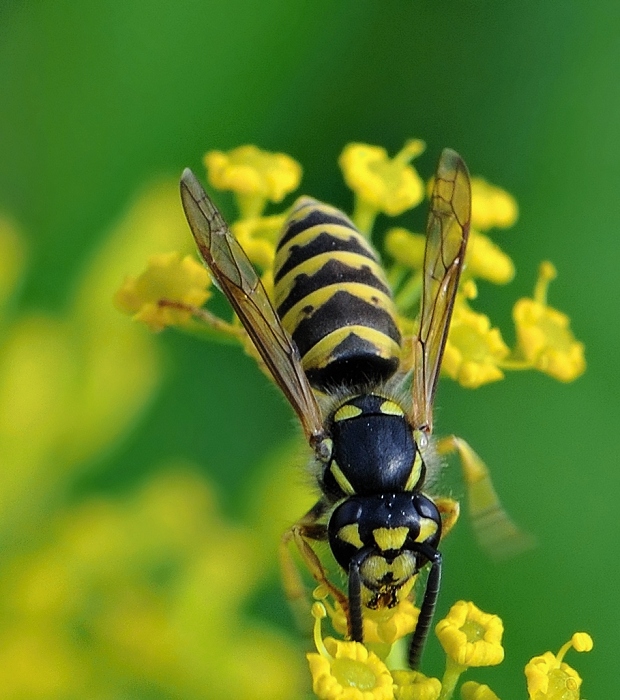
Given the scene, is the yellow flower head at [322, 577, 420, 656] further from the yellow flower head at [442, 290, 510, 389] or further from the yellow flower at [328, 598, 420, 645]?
the yellow flower head at [442, 290, 510, 389]

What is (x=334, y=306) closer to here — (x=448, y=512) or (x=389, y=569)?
(x=448, y=512)

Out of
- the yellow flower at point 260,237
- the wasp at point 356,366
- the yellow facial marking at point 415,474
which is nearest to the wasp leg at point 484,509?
the wasp at point 356,366

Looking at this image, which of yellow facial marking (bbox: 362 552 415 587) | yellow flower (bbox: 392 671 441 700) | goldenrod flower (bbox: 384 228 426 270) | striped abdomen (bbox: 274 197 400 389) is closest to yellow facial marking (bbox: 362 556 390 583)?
yellow facial marking (bbox: 362 552 415 587)

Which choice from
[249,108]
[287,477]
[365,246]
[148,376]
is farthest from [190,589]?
[249,108]

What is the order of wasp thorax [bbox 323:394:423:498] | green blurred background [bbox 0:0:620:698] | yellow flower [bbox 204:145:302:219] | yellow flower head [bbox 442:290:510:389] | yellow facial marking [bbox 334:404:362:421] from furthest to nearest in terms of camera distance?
1. green blurred background [bbox 0:0:620:698]
2. yellow flower [bbox 204:145:302:219]
3. yellow flower head [bbox 442:290:510:389]
4. yellow facial marking [bbox 334:404:362:421]
5. wasp thorax [bbox 323:394:423:498]

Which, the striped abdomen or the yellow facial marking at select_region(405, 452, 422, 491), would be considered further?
the striped abdomen

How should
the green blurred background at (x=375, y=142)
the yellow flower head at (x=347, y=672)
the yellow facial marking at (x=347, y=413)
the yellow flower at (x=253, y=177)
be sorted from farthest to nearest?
the green blurred background at (x=375, y=142) < the yellow flower at (x=253, y=177) < the yellow facial marking at (x=347, y=413) < the yellow flower head at (x=347, y=672)

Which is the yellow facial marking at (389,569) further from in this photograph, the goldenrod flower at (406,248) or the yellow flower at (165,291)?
the goldenrod flower at (406,248)
